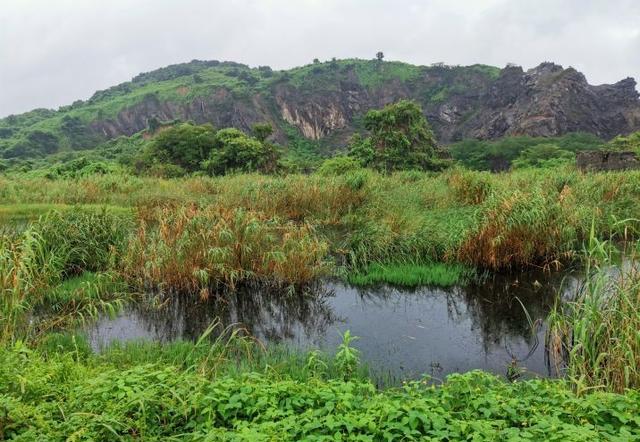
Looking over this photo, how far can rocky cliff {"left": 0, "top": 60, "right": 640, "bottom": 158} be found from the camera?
70250mm

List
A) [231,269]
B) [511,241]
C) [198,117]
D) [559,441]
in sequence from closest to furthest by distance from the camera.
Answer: [559,441]
[231,269]
[511,241]
[198,117]

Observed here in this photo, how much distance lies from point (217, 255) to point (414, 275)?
3475mm

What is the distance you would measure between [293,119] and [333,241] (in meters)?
84.2

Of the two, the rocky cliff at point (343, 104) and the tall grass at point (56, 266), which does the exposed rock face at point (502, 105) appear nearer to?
the rocky cliff at point (343, 104)

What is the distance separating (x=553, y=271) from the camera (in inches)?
342

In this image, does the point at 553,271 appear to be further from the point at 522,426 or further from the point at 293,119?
the point at 293,119

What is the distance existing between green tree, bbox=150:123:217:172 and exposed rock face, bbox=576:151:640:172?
985 inches

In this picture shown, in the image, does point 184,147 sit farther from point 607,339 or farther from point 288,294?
point 607,339

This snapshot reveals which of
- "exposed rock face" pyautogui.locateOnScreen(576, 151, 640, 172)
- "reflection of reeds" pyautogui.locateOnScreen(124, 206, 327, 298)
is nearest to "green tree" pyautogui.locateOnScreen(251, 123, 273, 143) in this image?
"exposed rock face" pyautogui.locateOnScreen(576, 151, 640, 172)

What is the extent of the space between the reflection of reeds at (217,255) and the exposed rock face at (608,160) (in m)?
16.0

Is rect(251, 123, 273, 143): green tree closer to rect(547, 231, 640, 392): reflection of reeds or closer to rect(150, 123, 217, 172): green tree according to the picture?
rect(150, 123, 217, 172): green tree

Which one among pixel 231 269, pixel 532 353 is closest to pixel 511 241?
pixel 532 353

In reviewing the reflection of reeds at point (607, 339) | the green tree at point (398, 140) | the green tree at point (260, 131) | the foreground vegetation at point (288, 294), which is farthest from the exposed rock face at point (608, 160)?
the green tree at point (260, 131)

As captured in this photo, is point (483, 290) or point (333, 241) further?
point (333, 241)
